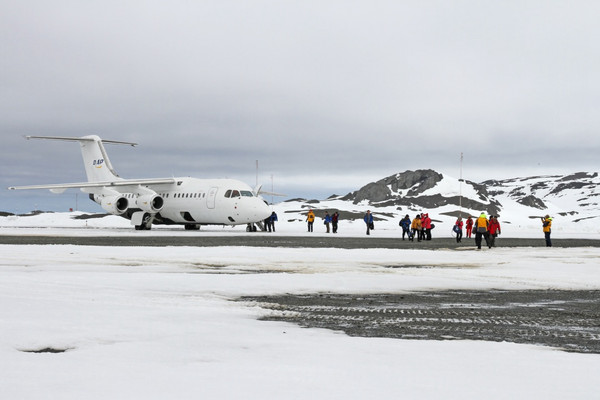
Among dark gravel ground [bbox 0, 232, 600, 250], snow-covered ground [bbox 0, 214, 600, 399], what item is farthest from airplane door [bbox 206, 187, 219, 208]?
snow-covered ground [bbox 0, 214, 600, 399]

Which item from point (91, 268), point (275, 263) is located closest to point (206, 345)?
point (91, 268)

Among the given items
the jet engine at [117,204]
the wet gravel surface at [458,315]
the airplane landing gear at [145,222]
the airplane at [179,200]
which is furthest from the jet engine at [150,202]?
the wet gravel surface at [458,315]

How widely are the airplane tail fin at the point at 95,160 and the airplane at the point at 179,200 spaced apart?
1544 millimetres

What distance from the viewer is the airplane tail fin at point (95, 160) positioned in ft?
158

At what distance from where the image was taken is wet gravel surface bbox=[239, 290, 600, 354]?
6.42 m

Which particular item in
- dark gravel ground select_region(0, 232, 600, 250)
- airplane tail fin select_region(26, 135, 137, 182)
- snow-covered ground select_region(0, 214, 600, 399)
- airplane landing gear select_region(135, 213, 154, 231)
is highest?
airplane tail fin select_region(26, 135, 137, 182)

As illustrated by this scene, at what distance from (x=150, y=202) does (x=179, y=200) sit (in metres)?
1.95

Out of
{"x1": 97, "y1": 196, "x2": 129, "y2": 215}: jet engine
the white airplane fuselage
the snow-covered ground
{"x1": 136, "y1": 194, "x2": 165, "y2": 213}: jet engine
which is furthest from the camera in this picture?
{"x1": 97, "y1": 196, "x2": 129, "y2": 215}: jet engine

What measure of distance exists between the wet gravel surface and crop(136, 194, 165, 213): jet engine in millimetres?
33669

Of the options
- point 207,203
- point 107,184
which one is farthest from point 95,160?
point 207,203

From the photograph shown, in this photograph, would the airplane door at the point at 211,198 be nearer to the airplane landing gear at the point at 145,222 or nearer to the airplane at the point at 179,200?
the airplane at the point at 179,200

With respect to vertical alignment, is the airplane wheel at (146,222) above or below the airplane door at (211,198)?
below

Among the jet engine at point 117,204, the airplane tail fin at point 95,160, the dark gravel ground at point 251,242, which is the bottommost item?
the dark gravel ground at point 251,242

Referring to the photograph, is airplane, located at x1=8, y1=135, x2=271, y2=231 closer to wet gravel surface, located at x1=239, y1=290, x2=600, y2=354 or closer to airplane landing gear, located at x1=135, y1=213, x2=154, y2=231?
airplane landing gear, located at x1=135, y1=213, x2=154, y2=231
